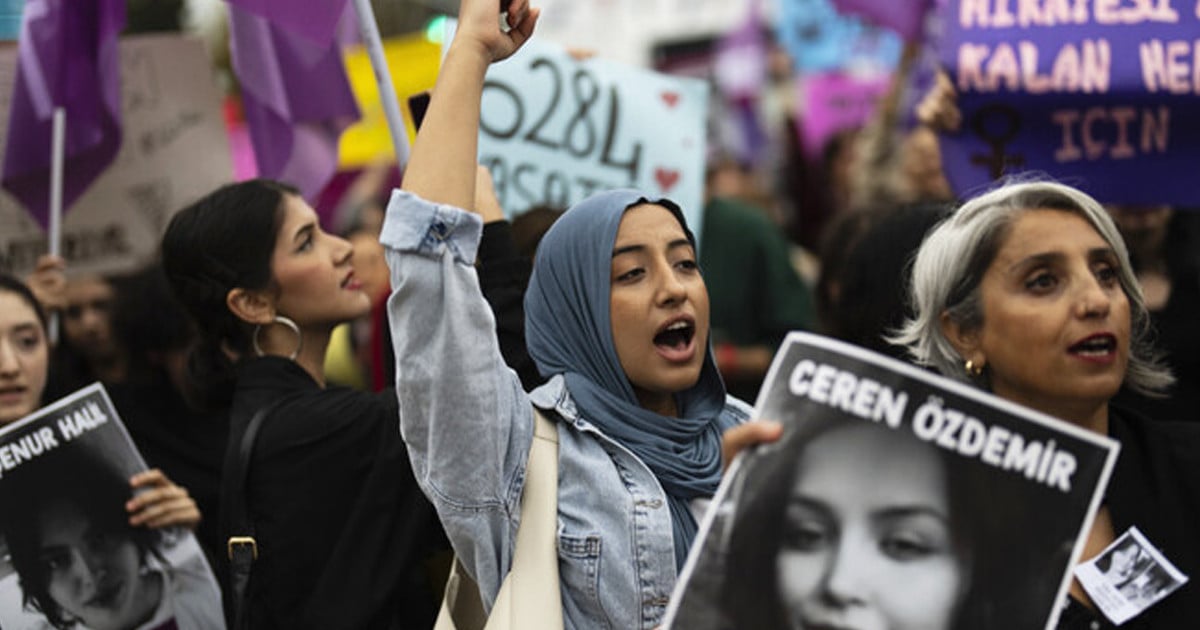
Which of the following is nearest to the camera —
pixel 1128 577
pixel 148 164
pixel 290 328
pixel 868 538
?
pixel 868 538

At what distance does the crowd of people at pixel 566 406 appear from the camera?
2463 millimetres

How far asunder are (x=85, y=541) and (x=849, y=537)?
214 centimetres

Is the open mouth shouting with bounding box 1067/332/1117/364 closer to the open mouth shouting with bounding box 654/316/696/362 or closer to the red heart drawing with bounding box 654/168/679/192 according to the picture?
the open mouth shouting with bounding box 654/316/696/362

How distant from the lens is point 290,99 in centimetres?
545

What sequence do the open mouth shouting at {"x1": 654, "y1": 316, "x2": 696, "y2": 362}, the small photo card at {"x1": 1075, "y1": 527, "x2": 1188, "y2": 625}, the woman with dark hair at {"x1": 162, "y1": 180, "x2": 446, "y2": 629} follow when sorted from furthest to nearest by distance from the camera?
the woman with dark hair at {"x1": 162, "y1": 180, "x2": 446, "y2": 629} < the open mouth shouting at {"x1": 654, "y1": 316, "x2": 696, "y2": 362} < the small photo card at {"x1": 1075, "y1": 527, "x2": 1188, "y2": 625}

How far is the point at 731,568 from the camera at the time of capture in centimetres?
246

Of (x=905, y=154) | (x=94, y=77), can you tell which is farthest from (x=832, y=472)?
(x=905, y=154)

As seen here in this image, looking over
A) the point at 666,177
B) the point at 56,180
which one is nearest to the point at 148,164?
the point at 56,180

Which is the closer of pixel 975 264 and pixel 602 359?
pixel 975 264

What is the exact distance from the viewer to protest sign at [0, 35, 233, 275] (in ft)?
19.6

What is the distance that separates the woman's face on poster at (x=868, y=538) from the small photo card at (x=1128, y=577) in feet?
1.39

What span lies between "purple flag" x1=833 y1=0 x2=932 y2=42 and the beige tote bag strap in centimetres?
458

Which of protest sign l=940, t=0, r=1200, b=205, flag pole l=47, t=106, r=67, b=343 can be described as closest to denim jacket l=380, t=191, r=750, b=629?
protest sign l=940, t=0, r=1200, b=205

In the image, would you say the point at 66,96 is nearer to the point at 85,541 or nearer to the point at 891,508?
the point at 85,541
